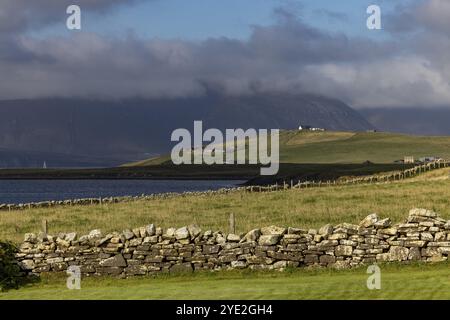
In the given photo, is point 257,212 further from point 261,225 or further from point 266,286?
point 266,286

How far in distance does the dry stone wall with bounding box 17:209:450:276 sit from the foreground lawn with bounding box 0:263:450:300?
0.53 metres

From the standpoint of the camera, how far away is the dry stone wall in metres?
32.4

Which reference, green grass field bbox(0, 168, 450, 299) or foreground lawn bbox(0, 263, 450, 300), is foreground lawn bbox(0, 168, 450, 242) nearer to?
green grass field bbox(0, 168, 450, 299)

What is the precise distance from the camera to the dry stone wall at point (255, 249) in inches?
1277

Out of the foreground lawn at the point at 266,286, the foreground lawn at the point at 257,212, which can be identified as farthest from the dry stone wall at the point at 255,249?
the foreground lawn at the point at 257,212

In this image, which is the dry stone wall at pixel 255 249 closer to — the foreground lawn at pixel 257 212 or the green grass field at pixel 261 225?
the green grass field at pixel 261 225

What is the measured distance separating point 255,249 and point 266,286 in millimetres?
5190

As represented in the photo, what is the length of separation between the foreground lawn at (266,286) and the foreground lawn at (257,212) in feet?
35.7

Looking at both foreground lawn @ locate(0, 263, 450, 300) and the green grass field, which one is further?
the green grass field

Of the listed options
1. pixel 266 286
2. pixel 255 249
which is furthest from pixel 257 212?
pixel 266 286

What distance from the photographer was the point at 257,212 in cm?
5453

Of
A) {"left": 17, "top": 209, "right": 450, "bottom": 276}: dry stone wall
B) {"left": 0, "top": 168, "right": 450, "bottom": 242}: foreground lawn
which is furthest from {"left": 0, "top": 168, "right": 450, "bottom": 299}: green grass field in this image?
{"left": 17, "top": 209, "right": 450, "bottom": 276}: dry stone wall
